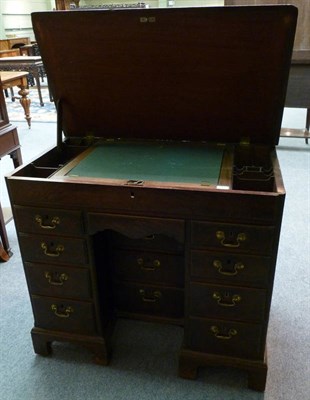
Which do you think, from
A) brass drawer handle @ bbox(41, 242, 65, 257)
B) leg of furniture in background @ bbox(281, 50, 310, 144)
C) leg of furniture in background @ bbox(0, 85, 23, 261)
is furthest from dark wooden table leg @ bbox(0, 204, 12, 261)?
leg of furniture in background @ bbox(281, 50, 310, 144)

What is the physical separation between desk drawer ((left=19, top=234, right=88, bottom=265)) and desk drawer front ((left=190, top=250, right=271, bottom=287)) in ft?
1.15

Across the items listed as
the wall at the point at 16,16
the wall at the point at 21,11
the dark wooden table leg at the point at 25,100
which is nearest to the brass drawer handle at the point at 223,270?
the dark wooden table leg at the point at 25,100

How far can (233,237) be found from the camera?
3.39 ft

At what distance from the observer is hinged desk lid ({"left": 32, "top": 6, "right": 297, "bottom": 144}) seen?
1.07 meters

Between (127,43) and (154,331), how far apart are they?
1.05 m

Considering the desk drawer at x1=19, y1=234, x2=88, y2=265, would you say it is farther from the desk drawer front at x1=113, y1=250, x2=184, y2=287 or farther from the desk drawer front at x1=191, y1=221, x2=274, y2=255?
the desk drawer front at x1=191, y1=221, x2=274, y2=255

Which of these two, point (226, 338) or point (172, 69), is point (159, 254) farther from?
point (172, 69)

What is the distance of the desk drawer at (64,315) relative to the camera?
1.26 metres

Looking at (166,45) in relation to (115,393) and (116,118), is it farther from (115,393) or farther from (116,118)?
(115,393)

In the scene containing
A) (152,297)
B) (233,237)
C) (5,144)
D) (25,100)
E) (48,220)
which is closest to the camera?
(233,237)

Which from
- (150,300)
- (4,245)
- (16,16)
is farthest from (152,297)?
(16,16)

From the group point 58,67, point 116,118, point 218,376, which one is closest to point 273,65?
point 116,118

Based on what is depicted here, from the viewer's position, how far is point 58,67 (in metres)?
1.27

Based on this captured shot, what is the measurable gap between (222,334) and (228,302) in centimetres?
13
